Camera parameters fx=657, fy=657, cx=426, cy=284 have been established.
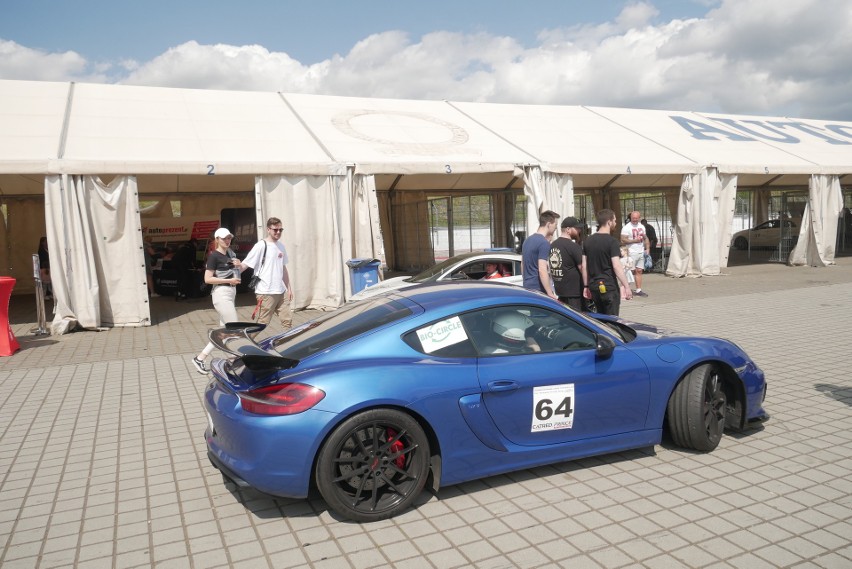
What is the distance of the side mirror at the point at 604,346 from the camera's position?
4262 mm

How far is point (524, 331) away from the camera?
439 cm

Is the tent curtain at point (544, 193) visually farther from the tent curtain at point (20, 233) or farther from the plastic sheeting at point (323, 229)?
the tent curtain at point (20, 233)

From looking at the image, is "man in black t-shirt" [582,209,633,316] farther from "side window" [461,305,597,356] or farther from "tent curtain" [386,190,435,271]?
"tent curtain" [386,190,435,271]

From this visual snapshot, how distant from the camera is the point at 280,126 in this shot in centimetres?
1395

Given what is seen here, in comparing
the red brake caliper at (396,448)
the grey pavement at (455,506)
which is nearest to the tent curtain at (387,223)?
the grey pavement at (455,506)

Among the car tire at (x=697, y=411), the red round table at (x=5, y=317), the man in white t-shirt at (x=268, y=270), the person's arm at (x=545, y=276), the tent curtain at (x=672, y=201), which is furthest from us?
the tent curtain at (x=672, y=201)

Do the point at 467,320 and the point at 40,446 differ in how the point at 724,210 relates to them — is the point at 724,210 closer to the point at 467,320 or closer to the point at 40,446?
the point at 467,320

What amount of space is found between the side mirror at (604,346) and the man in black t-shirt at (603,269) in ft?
8.96

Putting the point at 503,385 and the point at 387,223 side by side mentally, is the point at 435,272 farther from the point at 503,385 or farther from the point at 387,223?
the point at 387,223

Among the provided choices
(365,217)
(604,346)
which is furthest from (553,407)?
(365,217)

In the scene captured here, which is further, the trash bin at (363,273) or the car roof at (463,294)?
the trash bin at (363,273)

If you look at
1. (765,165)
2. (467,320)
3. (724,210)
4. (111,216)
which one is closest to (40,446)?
(467,320)

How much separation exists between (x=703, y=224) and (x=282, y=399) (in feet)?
48.6

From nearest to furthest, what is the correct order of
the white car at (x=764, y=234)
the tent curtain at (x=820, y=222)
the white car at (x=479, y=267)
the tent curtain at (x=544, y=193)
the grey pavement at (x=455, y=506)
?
the grey pavement at (x=455, y=506), the white car at (x=479, y=267), the tent curtain at (x=544, y=193), the tent curtain at (x=820, y=222), the white car at (x=764, y=234)
